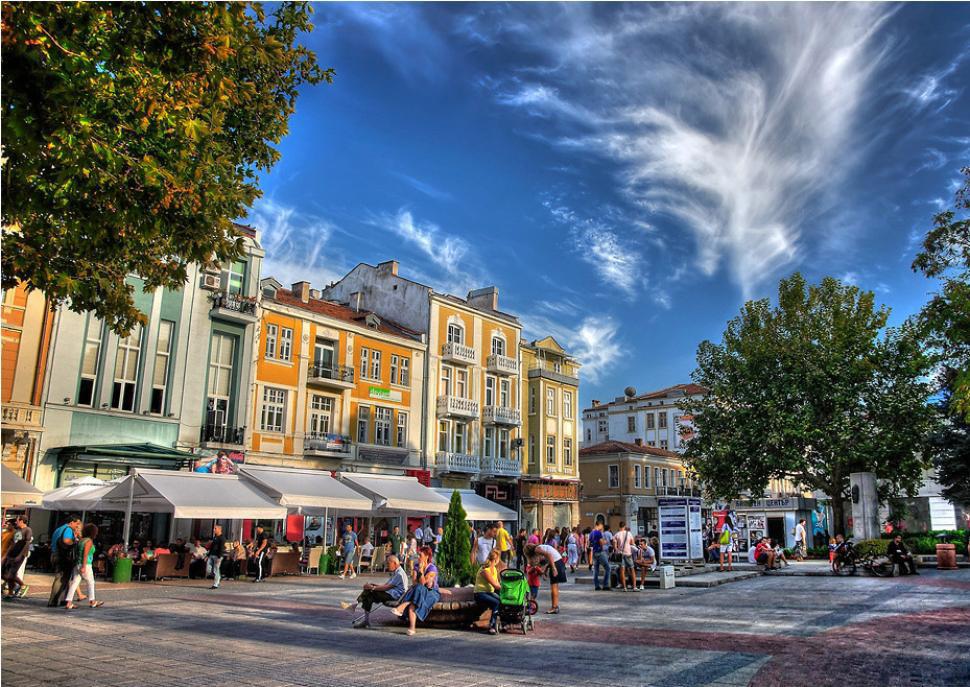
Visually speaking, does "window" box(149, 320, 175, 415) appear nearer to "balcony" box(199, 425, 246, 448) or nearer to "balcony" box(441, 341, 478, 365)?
"balcony" box(199, 425, 246, 448)

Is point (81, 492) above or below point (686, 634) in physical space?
above

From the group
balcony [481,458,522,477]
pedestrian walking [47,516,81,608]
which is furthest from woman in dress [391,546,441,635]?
balcony [481,458,522,477]

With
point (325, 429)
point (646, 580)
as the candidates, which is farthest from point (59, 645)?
point (325, 429)

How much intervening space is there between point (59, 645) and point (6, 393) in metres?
17.3

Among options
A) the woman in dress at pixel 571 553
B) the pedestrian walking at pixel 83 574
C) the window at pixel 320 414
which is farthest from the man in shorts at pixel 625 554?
the window at pixel 320 414

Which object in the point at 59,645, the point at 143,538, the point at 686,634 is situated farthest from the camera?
the point at 143,538

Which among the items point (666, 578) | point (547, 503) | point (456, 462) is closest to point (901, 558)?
point (666, 578)

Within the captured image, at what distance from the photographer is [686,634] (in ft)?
36.1

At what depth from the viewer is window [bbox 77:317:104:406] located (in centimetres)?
2555

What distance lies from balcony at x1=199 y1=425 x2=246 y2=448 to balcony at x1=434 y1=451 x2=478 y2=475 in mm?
11624

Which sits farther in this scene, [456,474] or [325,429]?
[456,474]

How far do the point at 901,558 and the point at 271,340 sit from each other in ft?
80.7

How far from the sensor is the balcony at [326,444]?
32.5 m

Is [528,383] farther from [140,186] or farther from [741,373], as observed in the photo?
[140,186]
